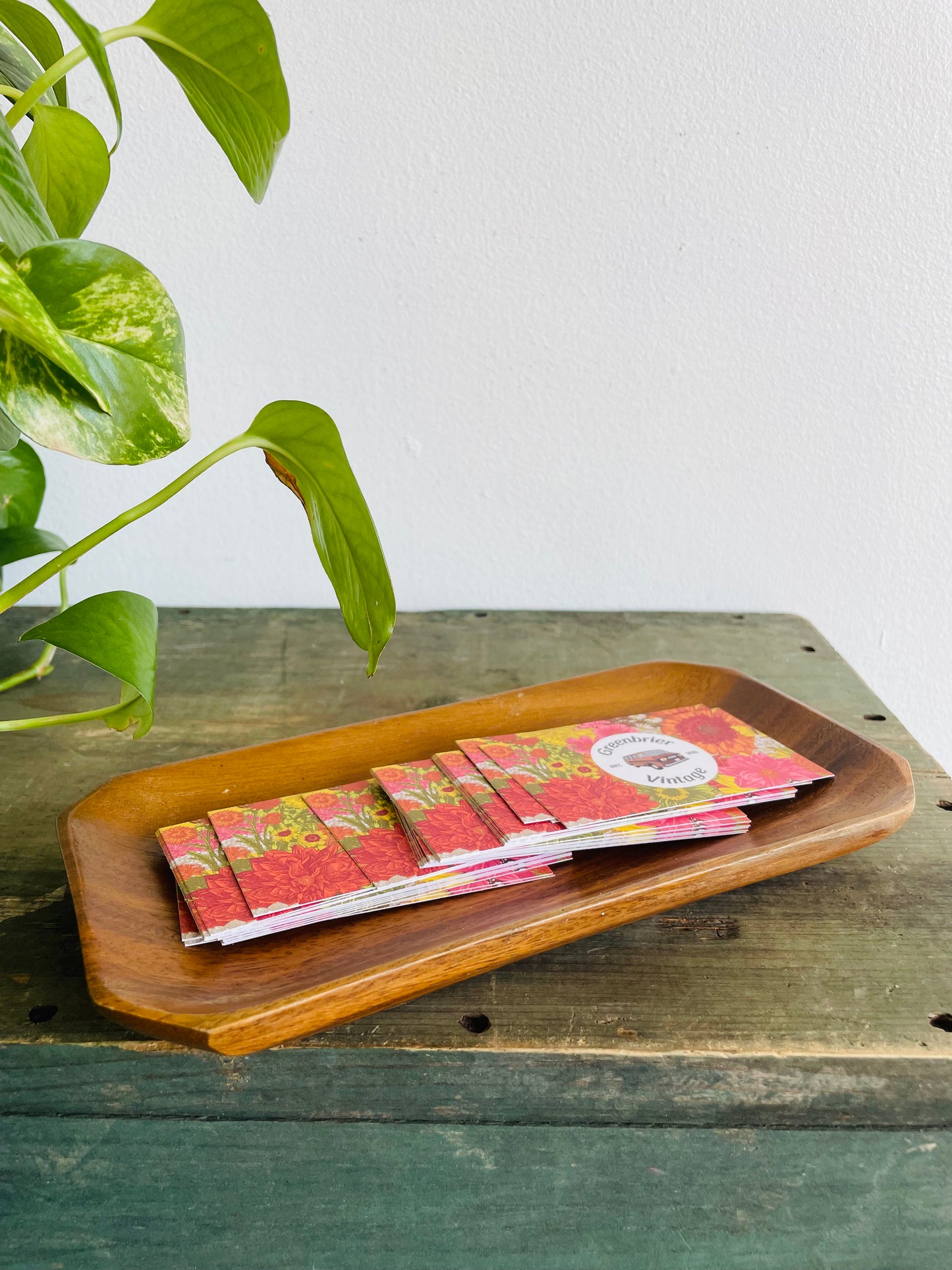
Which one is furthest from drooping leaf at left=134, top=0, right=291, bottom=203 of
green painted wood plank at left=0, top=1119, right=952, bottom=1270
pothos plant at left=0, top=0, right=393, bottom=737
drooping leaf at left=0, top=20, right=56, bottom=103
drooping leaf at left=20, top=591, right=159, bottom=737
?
green painted wood plank at left=0, top=1119, right=952, bottom=1270

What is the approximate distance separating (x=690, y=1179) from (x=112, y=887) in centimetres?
32

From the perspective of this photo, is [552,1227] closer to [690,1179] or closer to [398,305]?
[690,1179]

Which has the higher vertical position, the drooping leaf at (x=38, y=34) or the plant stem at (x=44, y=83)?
the drooping leaf at (x=38, y=34)

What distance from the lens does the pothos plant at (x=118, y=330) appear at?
370 mm

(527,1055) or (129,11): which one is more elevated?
(129,11)

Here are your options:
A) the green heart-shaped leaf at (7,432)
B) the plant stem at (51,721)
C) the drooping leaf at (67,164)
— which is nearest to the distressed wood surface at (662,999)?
the plant stem at (51,721)

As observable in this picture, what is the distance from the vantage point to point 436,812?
1.91 ft

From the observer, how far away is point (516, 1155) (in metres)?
0.46

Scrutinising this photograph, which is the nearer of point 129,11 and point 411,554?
point 129,11

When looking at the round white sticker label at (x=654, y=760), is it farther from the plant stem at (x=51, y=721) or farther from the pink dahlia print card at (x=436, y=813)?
the plant stem at (x=51, y=721)

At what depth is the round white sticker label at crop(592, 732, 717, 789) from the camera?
24.1 inches

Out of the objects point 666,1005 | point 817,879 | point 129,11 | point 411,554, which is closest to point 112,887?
point 666,1005

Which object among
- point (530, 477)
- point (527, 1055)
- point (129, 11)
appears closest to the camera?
point (527, 1055)

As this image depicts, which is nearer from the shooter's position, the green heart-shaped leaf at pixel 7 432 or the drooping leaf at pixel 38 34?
the green heart-shaped leaf at pixel 7 432
